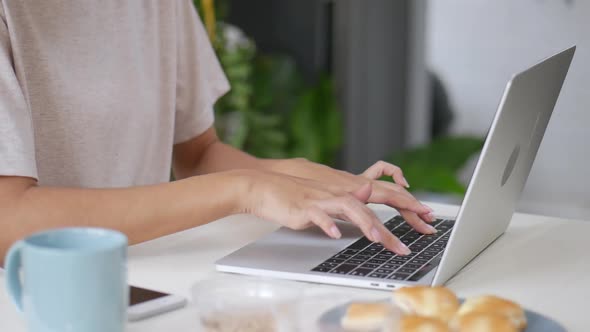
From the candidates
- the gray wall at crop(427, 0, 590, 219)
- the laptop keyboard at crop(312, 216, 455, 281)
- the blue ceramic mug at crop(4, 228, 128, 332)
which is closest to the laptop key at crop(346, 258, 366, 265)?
the laptop keyboard at crop(312, 216, 455, 281)

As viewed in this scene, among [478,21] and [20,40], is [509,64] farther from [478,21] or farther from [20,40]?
[20,40]

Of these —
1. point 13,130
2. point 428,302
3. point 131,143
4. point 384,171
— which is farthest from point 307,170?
point 428,302

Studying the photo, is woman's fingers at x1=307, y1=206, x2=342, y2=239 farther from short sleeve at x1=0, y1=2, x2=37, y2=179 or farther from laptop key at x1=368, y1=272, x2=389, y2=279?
short sleeve at x1=0, y1=2, x2=37, y2=179

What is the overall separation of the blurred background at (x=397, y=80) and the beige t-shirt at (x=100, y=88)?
152 cm

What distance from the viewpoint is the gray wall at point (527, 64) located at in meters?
3.26

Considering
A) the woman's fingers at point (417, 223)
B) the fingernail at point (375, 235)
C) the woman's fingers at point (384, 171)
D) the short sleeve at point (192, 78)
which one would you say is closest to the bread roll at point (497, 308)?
the fingernail at point (375, 235)

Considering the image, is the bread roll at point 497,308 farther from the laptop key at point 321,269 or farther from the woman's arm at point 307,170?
the woman's arm at point 307,170

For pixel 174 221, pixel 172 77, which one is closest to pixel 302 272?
pixel 174 221

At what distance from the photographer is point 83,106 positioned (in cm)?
140

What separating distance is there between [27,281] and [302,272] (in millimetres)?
360

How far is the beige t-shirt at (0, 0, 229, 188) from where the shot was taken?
129 centimetres

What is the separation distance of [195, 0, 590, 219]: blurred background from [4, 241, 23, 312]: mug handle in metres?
2.37

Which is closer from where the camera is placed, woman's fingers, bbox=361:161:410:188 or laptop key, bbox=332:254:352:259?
laptop key, bbox=332:254:352:259

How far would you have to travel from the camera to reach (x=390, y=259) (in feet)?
3.58
